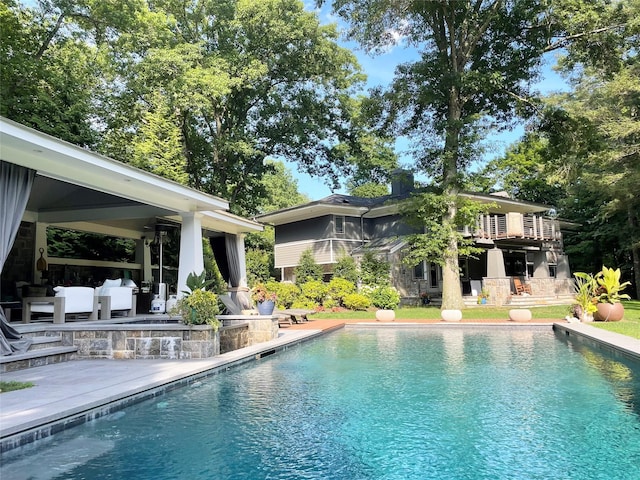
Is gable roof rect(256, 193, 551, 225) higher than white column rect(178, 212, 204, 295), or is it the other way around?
gable roof rect(256, 193, 551, 225)

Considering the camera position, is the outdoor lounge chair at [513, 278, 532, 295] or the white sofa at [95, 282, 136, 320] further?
the outdoor lounge chair at [513, 278, 532, 295]

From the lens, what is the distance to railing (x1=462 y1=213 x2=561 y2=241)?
23.3 meters

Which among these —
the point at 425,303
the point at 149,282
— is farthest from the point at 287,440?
the point at 425,303

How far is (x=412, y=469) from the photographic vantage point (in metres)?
3.52

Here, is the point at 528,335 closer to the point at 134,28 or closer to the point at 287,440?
the point at 287,440

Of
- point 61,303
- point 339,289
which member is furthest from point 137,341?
point 339,289

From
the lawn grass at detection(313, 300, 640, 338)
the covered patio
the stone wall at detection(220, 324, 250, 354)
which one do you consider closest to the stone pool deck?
the stone wall at detection(220, 324, 250, 354)

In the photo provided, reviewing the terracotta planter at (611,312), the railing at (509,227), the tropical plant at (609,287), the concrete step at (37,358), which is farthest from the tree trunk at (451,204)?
the concrete step at (37,358)

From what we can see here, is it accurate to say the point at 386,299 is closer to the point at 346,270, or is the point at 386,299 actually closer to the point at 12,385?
the point at 346,270

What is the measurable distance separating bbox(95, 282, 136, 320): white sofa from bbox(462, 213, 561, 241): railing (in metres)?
16.9

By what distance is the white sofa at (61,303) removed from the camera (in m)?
8.49

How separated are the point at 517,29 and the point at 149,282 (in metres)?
17.6

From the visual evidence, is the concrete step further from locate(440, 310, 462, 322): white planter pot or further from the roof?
the roof

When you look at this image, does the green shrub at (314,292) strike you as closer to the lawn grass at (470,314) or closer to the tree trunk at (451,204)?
the lawn grass at (470,314)
